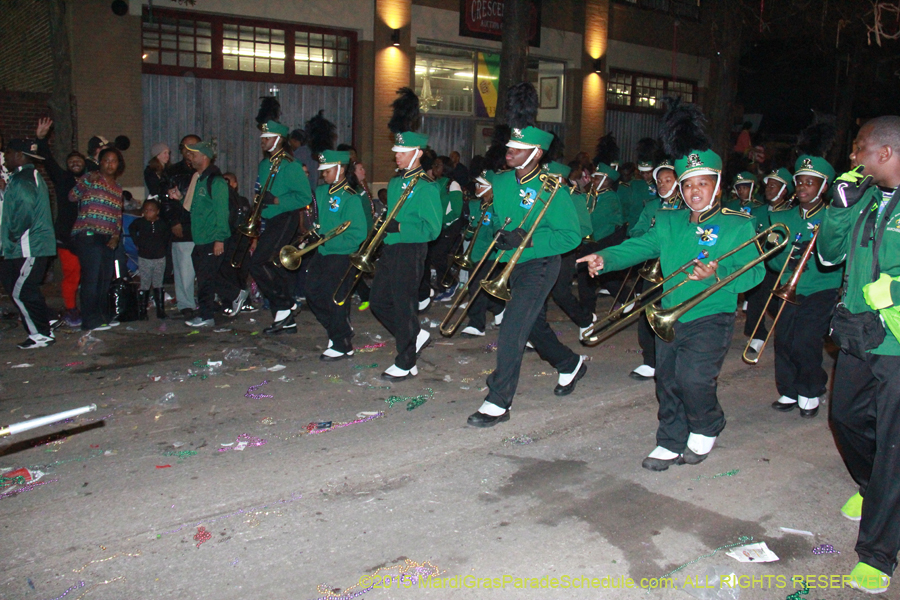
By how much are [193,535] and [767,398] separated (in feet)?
17.0

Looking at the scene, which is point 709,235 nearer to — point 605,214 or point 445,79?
point 605,214

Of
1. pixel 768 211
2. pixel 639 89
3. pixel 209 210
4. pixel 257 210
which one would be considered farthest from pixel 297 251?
pixel 639 89

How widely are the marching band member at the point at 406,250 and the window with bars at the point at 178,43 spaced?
861cm

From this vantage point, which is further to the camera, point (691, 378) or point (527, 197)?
point (527, 197)

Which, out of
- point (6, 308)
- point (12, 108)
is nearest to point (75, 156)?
point (6, 308)

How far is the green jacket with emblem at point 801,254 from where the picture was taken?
6055 mm

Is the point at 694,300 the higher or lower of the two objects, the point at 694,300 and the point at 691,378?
the higher

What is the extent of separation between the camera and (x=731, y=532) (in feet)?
14.0

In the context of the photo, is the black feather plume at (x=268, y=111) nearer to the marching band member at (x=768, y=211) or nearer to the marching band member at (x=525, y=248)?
the marching band member at (x=525, y=248)

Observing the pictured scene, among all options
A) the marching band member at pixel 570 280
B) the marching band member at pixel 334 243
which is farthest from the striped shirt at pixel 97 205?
the marching band member at pixel 570 280

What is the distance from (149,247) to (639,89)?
17.0 m

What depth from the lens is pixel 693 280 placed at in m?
4.98

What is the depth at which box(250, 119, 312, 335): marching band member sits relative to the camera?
8391mm

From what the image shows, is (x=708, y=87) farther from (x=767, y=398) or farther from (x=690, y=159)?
(x=690, y=159)
